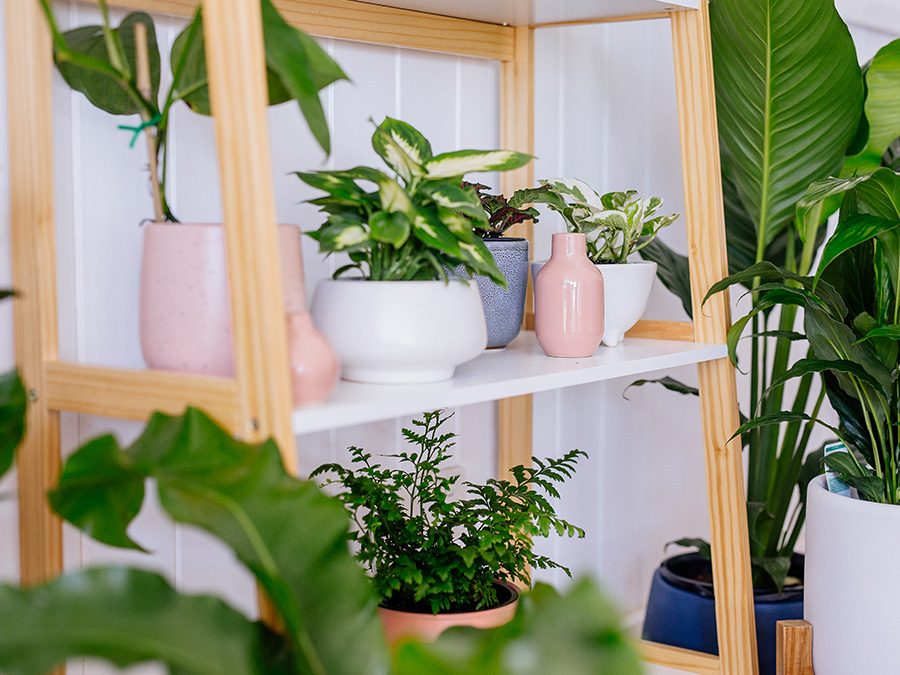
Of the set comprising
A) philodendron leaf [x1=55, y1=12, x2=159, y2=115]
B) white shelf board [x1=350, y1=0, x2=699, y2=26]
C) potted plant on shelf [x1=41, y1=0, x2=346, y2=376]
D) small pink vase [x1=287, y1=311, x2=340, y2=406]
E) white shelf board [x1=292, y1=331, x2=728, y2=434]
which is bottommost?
white shelf board [x1=292, y1=331, x2=728, y2=434]

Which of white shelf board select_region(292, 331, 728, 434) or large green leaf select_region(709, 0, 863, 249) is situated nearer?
white shelf board select_region(292, 331, 728, 434)

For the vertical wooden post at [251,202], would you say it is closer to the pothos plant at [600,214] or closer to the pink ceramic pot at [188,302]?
the pink ceramic pot at [188,302]

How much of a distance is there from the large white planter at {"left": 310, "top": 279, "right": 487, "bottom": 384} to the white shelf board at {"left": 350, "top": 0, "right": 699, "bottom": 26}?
1.73 ft

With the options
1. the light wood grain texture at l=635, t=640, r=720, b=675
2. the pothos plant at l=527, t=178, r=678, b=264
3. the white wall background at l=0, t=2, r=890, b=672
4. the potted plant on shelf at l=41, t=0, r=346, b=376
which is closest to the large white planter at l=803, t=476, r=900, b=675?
the light wood grain texture at l=635, t=640, r=720, b=675

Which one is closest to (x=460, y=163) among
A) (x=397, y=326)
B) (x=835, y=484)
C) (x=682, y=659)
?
(x=397, y=326)

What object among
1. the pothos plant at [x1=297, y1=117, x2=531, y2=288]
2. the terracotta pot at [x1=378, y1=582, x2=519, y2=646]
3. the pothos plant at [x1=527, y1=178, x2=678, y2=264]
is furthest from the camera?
the pothos plant at [x1=527, y1=178, x2=678, y2=264]

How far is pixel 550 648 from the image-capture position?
1.65 ft

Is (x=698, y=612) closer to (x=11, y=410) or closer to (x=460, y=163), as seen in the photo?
(x=460, y=163)

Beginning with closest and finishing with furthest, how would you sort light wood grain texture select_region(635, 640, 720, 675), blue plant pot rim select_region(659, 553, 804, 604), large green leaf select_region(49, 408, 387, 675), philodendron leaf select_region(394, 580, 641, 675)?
philodendron leaf select_region(394, 580, 641, 675), large green leaf select_region(49, 408, 387, 675), light wood grain texture select_region(635, 640, 720, 675), blue plant pot rim select_region(659, 553, 804, 604)

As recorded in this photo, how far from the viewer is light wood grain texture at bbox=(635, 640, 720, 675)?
1.38 meters

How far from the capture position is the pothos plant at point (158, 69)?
727 mm

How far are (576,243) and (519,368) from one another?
0.63 ft

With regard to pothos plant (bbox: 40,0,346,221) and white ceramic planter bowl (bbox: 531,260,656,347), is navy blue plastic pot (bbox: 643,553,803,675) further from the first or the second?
pothos plant (bbox: 40,0,346,221)

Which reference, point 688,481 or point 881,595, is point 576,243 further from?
point 688,481
